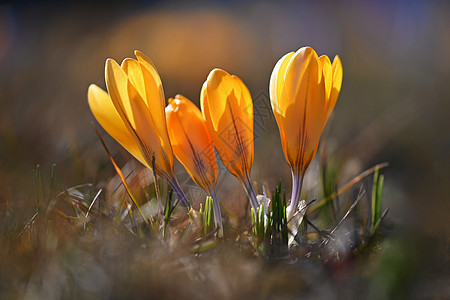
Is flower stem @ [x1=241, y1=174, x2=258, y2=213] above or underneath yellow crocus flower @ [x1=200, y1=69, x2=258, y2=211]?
underneath

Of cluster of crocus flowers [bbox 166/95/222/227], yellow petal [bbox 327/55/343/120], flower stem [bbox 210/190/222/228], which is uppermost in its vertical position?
yellow petal [bbox 327/55/343/120]

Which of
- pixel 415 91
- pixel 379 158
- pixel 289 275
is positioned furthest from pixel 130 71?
pixel 415 91

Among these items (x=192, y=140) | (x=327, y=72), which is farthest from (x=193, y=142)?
(x=327, y=72)

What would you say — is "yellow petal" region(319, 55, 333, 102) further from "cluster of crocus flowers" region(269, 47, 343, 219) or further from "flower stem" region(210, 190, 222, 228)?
"flower stem" region(210, 190, 222, 228)

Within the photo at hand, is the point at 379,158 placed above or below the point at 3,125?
below

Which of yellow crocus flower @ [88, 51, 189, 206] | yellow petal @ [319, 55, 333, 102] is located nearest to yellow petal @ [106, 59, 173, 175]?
yellow crocus flower @ [88, 51, 189, 206]

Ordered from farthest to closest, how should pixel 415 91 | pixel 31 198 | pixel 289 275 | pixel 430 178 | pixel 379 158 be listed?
pixel 415 91
pixel 379 158
pixel 430 178
pixel 31 198
pixel 289 275

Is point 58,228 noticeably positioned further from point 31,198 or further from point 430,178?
point 430,178
